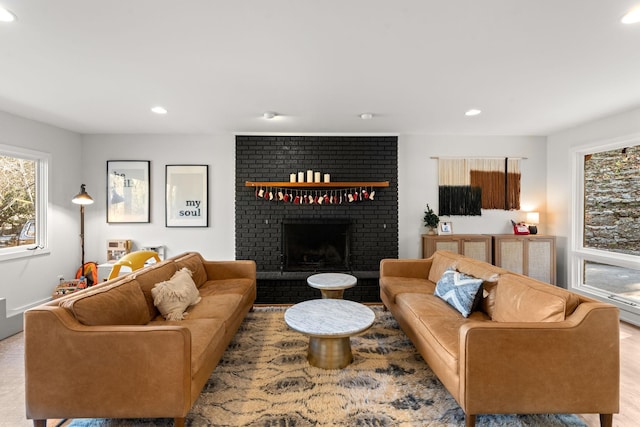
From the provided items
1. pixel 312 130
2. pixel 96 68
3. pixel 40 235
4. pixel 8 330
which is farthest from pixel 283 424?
pixel 40 235

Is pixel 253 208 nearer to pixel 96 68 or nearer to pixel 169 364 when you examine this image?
pixel 96 68

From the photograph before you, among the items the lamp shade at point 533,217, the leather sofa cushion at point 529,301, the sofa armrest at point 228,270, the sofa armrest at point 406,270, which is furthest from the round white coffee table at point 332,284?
the lamp shade at point 533,217

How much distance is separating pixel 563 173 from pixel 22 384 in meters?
6.42

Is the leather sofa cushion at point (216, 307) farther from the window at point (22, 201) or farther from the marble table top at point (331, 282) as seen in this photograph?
the window at point (22, 201)

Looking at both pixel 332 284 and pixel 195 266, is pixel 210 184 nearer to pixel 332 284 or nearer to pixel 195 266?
pixel 195 266

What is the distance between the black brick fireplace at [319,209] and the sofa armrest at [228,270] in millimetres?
845

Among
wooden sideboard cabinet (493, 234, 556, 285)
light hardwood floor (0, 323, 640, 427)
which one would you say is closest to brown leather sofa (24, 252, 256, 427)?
light hardwood floor (0, 323, 640, 427)

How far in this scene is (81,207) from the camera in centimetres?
447

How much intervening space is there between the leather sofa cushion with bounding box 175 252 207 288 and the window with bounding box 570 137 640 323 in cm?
482

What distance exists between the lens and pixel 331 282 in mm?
3488

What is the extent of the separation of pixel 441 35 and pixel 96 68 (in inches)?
101

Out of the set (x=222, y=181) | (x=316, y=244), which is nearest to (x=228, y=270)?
(x=316, y=244)

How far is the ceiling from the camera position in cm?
174

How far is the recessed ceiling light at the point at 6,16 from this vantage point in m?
1.71
